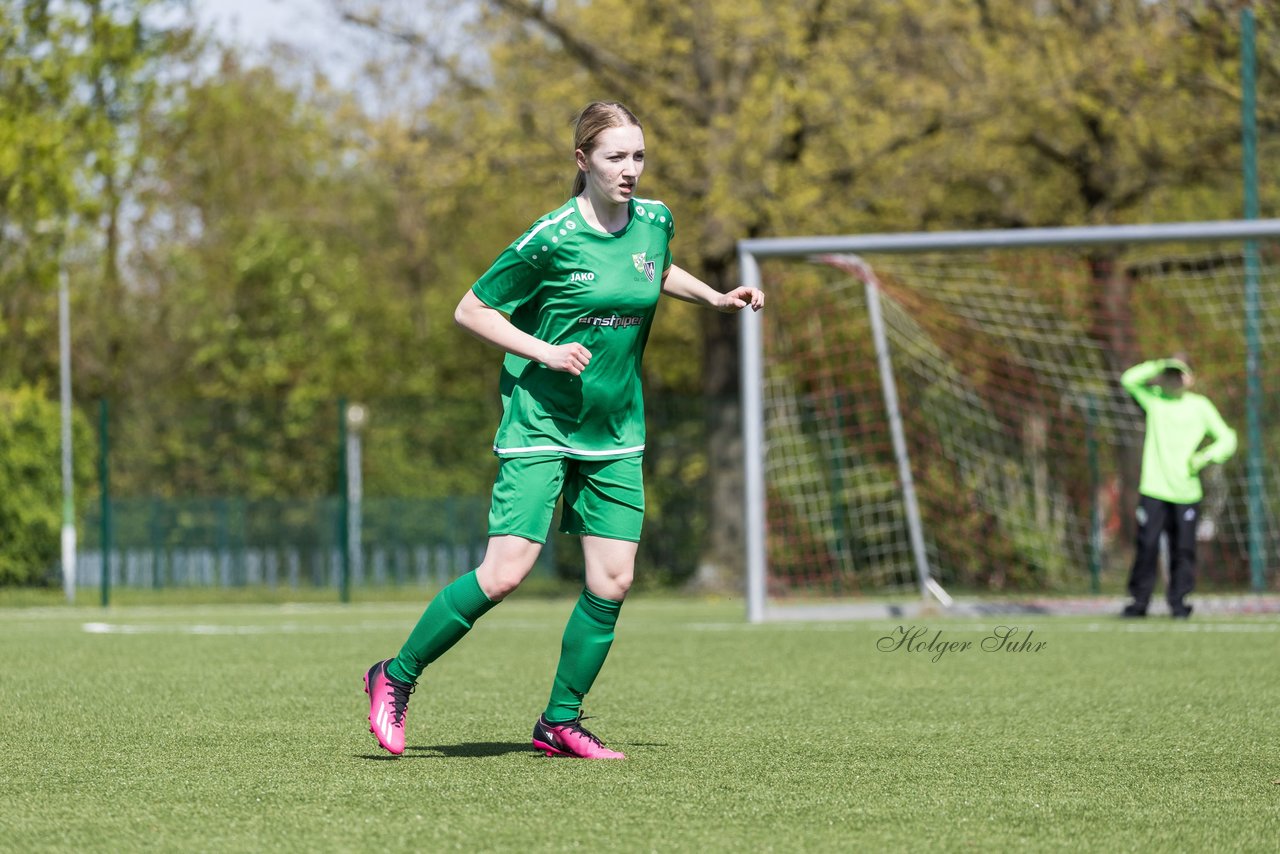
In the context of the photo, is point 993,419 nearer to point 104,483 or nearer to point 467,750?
point 104,483

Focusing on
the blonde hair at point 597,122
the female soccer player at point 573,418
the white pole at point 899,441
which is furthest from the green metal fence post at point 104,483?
the blonde hair at point 597,122

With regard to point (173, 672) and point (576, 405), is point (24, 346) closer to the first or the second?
point (173, 672)

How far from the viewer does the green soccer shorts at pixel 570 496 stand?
527cm

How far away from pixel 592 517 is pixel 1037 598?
10202 mm

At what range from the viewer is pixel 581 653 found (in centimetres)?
545

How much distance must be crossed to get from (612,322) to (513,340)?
38 centimetres

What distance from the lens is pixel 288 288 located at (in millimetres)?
28625

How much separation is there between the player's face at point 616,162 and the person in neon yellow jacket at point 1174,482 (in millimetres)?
7585

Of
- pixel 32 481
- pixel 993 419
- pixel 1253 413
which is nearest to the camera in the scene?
pixel 1253 413

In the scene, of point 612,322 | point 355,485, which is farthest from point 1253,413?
point 612,322

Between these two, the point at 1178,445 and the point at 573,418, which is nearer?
the point at 573,418

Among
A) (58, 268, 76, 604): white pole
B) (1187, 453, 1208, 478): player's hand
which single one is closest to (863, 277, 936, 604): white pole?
(1187, 453, 1208, 478): player's hand

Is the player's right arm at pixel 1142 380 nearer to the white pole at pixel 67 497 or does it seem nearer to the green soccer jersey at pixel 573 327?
the green soccer jersey at pixel 573 327

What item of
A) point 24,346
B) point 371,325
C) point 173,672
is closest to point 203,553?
point 24,346
